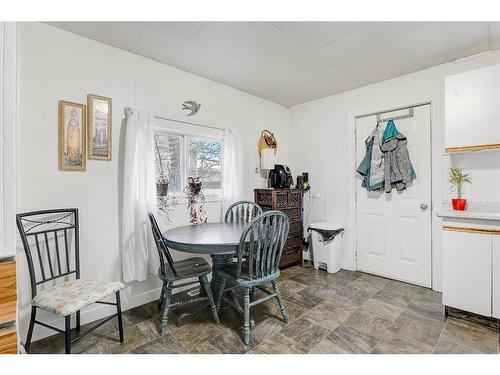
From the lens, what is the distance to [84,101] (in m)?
2.18

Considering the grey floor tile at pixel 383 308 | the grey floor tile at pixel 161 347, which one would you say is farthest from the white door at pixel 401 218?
the grey floor tile at pixel 161 347

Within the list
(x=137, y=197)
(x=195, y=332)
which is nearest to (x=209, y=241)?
(x=195, y=332)

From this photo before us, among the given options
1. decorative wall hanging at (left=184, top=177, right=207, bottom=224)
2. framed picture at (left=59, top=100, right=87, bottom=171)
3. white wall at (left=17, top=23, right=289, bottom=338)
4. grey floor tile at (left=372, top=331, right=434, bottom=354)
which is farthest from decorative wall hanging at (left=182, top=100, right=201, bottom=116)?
grey floor tile at (left=372, top=331, right=434, bottom=354)

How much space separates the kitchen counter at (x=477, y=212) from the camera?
2.03 metres

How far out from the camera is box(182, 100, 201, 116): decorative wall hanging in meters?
2.86

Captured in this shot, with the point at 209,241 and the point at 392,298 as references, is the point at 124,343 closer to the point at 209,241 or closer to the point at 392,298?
the point at 209,241

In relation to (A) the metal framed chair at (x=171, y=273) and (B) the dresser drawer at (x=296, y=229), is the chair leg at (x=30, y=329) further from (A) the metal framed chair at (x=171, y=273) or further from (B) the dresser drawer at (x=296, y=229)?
(B) the dresser drawer at (x=296, y=229)

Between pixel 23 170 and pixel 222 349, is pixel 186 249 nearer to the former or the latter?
pixel 222 349

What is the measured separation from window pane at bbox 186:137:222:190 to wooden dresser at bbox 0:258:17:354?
6.65ft

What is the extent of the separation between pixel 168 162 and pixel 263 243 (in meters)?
1.45

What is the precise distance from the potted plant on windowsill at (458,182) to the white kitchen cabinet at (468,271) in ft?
1.38

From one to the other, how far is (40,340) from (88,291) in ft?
2.22

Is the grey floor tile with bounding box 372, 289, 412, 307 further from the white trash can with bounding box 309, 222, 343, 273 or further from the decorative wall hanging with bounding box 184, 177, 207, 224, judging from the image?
the decorative wall hanging with bounding box 184, 177, 207, 224
